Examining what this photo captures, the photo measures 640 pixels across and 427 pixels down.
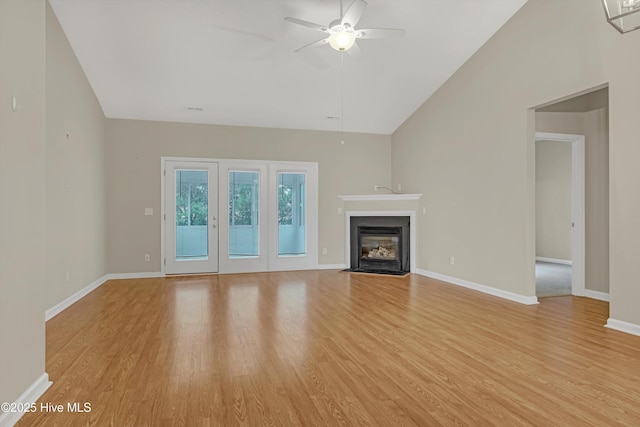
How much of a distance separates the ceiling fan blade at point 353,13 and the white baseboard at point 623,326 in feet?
13.0

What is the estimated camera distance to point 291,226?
7.48 meters

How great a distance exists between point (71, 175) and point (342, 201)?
186 inches

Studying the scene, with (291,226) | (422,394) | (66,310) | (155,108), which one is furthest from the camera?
(291,226)

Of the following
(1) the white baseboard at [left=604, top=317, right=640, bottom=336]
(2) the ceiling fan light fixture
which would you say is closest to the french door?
(2) the ceiling fan light fixture

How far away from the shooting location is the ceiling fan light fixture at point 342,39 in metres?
3.94

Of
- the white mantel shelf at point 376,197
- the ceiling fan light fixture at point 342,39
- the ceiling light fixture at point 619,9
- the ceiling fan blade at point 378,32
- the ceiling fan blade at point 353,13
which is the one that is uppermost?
the ceiling fan blade at point 353,13

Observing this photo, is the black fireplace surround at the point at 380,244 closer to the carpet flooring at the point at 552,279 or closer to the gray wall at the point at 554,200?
the carpet flooring at the point at 552,279

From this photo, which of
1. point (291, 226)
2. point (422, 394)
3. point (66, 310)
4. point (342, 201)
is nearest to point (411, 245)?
point (342, 201)

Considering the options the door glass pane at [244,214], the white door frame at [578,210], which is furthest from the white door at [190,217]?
the white door frame at [578,210]

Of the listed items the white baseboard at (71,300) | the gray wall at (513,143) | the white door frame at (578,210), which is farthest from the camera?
the white door frame at (578,210)

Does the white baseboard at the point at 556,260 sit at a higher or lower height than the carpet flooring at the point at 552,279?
higher

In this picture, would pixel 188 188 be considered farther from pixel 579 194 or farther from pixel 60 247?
pixel 579 194

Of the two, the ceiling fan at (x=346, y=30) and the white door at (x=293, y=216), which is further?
the white door at (x=293, y=216)

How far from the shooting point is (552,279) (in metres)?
6.51
